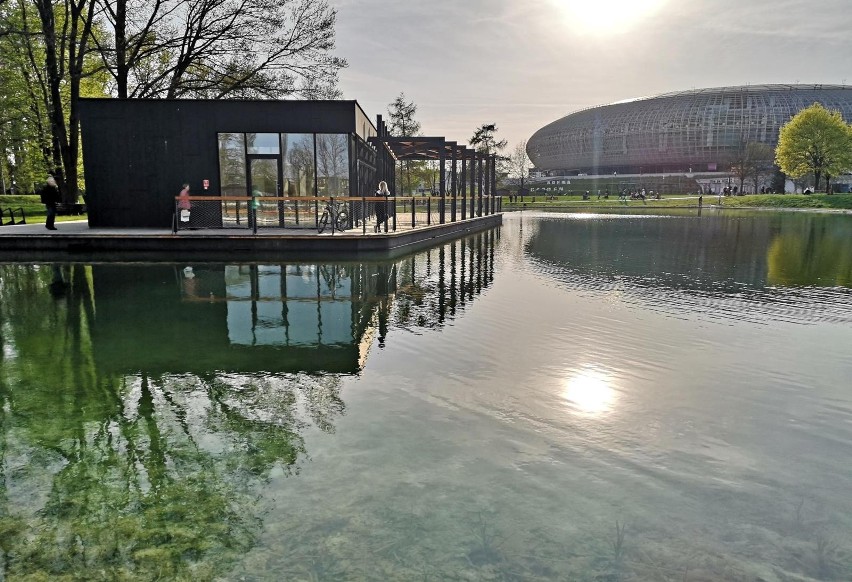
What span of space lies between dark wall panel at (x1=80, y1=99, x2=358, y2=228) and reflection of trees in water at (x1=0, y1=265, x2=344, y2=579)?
13.7 meters

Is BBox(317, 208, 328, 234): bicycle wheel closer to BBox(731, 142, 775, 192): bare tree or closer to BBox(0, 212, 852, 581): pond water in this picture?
BBox(0, 212, 852, 581): pond water

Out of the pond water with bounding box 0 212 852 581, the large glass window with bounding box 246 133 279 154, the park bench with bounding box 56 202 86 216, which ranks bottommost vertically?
the pond water with bounding box 0 212 852 581

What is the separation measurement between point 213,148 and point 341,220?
520 cm

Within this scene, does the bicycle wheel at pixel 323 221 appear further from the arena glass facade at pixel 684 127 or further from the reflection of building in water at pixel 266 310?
the arena glass facade at pixel 684 127

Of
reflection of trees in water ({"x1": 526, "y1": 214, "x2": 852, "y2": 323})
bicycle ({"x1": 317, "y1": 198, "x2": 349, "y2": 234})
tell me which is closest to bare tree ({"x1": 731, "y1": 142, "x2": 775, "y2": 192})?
reflection of trees in water ({"x1": 526, "y1": 214, "x2": 852, "y2": 323})

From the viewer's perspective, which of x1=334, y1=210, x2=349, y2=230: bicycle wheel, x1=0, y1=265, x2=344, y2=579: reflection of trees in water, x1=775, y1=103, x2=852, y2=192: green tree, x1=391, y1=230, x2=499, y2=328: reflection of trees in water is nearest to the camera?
x1=0, y1=265, x2=344, y2=579: reflection of trees in water

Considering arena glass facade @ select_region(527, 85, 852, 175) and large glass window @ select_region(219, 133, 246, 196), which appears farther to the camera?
arena glass facade @ select_region(527, 85, 852, 175)

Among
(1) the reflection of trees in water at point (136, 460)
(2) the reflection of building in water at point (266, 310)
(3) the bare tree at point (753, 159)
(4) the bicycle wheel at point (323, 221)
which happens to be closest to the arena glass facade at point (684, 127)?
(3) the bare tree at point (753, 159)

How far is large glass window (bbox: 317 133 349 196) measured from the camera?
747 inches

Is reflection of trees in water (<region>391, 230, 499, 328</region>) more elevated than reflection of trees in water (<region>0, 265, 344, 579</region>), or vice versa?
reflection of trees in water (<region>391, 230, 499, 328</region>)

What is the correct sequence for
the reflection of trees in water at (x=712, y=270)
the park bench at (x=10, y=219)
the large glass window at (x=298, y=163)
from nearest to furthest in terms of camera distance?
the reflection of trees in water at (x=712, y=270)
the large glass window at (x=298, y=163)
the park bench at (x=10, y=219)

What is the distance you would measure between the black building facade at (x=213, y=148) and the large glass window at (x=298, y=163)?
0.03 m

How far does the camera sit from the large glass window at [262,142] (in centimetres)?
1892

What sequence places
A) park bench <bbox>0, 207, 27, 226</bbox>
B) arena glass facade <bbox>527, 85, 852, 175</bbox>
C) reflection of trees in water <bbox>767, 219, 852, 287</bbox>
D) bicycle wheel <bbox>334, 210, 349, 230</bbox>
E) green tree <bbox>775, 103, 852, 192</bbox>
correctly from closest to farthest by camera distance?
reflection of trees in water <bbox>767, 219, 852, 287</bbox> < bicycle wheel <bbox>334, 210, 349, 230</bbox> < park bench <bbox>0, 207, 27, 226</bbox> < green tree <bbox>775, 103, 852, 192</bbox> < arena glass facade <bbox>527, 85, 852, 175</bbox>
